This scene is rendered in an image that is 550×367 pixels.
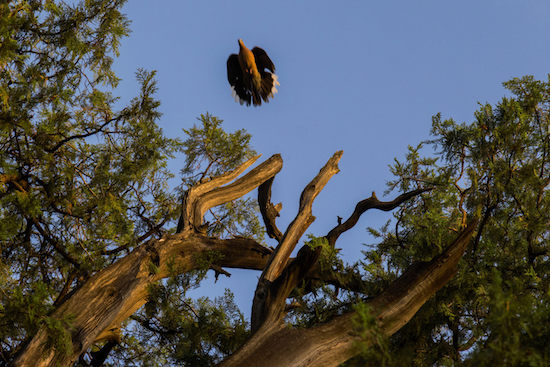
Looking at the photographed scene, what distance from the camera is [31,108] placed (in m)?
6.34

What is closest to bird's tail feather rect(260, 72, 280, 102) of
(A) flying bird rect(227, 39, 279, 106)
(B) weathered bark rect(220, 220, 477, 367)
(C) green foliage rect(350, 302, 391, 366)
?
(A) flying bird rect(227, 39, 279, 106)

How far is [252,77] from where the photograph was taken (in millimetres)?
9875

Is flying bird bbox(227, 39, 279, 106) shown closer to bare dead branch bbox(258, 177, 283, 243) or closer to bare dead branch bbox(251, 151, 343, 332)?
bare dead branch bbox(258, 177, 283, 243)

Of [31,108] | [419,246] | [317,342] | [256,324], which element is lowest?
[317,342]

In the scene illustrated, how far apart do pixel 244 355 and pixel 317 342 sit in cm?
59

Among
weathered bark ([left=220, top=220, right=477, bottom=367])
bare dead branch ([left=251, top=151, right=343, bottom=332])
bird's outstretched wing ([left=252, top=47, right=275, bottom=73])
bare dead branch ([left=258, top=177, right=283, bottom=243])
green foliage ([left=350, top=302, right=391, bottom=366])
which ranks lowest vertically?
green foliage ([left=350, top=302, right=391, bottom=366])

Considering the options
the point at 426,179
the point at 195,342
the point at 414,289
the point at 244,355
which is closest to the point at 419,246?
the point at 414,289

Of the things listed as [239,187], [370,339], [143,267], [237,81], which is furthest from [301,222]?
[237,81]

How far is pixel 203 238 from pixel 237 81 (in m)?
4.74

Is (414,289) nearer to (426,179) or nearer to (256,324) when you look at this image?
(256,324)

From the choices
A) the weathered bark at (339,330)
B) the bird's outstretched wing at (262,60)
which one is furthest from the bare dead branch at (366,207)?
the bird's outstretched wing at (262,60)

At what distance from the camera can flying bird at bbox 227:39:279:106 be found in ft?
32.0

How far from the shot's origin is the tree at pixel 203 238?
4633 millimetres

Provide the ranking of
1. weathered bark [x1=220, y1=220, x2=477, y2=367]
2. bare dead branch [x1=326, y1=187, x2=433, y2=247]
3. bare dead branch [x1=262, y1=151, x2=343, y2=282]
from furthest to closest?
bare dead branch [x1=326, y1=187, x2=433, y2=247] → bare dead branch [x1=262, y1=151, x2=343, y2=282] → weathered bark [x1=220, y1=220, x2=477, y2=367]
